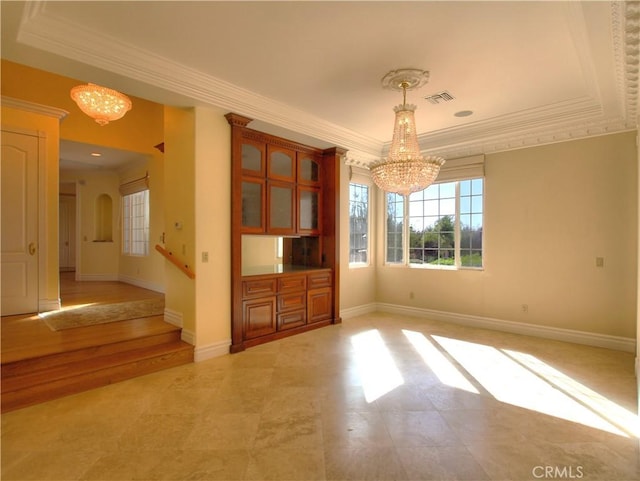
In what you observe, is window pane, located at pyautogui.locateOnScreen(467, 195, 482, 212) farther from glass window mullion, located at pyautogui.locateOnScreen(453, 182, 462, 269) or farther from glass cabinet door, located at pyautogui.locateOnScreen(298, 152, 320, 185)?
glass cabinet door, located at pyautogui.locateOnScreen(298, 152, 320, 185)

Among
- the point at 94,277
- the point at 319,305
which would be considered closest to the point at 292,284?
the point at 319,305

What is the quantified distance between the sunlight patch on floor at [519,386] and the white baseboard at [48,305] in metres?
5.41

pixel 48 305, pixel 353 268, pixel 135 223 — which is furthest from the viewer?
pixel 135 223

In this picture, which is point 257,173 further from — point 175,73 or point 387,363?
point 387,363

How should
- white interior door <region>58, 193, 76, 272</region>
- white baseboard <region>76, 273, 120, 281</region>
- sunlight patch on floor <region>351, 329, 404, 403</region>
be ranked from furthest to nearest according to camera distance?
white interior door <region>58, 193, 76, 272</region> < white baseboard <region>76, 273, 120, 281</region> < sunlight patch on floor <region>351, 329, 404, 403</region>

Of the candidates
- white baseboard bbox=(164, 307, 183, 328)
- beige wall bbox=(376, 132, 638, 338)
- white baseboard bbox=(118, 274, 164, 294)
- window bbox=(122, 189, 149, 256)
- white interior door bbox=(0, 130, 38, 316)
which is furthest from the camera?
window bbox=(122, 189, 149, 256)

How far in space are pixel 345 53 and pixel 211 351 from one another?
3.41 metres

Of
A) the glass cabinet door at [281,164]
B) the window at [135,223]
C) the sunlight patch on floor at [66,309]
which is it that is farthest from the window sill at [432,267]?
the window at [135,223]

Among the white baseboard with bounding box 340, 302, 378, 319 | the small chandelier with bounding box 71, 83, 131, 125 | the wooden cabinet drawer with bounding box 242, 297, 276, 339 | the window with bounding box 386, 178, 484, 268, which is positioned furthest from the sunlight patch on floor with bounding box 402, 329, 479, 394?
the small chandelier with bounding box 71, 83, 131, 125

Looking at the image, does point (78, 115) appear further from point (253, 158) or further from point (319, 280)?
point (319, 280)

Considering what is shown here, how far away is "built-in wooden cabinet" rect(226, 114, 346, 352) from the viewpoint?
3.99m

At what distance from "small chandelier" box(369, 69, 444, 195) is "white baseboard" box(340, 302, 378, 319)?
9.29ft

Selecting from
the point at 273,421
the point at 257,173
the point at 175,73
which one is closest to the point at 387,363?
the point at 273,421

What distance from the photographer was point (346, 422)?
95.8 inches
